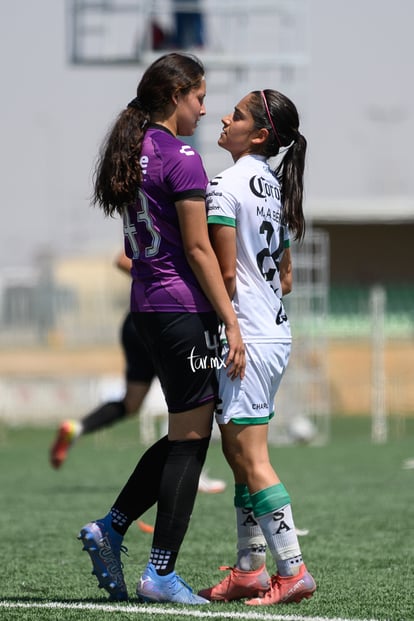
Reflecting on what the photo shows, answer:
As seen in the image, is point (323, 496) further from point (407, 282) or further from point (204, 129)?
point (407, 282)

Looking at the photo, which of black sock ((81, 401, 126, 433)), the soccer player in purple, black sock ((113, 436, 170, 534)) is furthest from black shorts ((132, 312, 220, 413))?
black sock ((81, 401, 126, 433))

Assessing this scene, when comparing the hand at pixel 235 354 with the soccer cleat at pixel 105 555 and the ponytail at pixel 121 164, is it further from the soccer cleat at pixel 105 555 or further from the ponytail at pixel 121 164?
the soccer cleat at pixel 105 555

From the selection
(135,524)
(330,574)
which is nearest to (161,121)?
(330,574)

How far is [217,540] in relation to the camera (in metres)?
6.52

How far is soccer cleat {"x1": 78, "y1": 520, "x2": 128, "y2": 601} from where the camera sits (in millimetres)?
4409

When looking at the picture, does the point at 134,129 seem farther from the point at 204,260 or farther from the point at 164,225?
the point at 204,260

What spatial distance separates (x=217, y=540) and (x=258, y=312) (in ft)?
7.75

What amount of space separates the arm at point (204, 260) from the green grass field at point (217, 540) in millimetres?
943

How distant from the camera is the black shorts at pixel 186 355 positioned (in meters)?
4.33

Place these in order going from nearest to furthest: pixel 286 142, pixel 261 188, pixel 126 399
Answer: pixel 261 188, pixel 286 142, pixel 126 399

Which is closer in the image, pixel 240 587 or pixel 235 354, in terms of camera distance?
pixel 235 354

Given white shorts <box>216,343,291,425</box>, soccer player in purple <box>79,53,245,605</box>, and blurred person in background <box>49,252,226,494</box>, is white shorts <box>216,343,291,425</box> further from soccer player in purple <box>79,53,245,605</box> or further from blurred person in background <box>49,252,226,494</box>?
blurred person in background <box>49,252,226,494</box>

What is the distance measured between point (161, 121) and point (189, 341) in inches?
30.7

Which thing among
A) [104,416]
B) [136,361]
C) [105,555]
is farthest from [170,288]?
[104,416]
